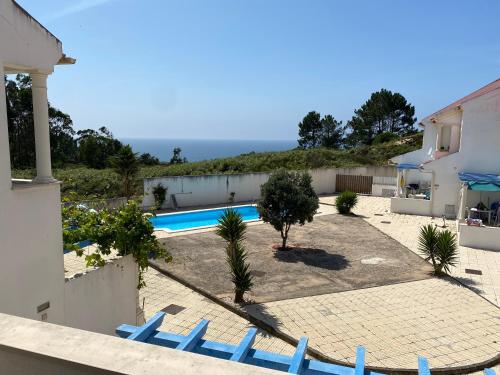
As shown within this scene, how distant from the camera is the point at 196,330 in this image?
9.40 feet

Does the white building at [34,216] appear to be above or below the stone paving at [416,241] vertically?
above

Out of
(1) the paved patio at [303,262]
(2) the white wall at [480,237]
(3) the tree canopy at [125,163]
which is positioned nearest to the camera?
(1) the paved patio at [303,262]

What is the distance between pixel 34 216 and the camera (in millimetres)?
5477

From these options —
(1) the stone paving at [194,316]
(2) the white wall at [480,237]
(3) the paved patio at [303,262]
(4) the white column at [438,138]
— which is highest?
(4) the white column at [438,138]

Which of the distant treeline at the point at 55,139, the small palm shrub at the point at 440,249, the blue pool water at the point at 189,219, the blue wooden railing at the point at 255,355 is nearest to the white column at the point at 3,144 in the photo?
the blue wooden railing at the point at 255,355

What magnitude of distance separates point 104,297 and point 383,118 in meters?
58.1

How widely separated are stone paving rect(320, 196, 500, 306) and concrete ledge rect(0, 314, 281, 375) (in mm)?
10912

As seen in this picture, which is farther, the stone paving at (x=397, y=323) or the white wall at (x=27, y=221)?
the stone paving at (x=397, y=323)

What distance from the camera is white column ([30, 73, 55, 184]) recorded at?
18.5 feet

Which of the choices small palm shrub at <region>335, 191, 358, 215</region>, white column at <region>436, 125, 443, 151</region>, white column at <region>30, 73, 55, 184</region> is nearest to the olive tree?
small palm shrub at <region>335, 191, 358, 215</region>

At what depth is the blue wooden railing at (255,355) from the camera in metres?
2.47

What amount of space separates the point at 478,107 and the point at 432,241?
10431 millimetres

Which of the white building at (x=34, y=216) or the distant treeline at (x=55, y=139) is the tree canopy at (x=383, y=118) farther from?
the white building at (x=34, y=216)

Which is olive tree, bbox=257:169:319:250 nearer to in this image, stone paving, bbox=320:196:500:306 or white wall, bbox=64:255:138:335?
stone paving, bbox=320:196:500:306
